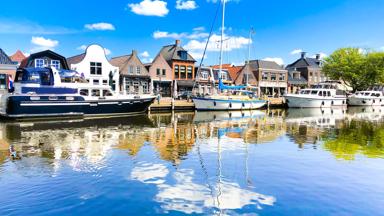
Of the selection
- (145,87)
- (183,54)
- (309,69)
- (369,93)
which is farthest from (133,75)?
(309,69)

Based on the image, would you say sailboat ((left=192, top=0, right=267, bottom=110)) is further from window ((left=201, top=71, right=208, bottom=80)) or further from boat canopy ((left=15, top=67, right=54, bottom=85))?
boat canopy ((left=15, top=67, right=54, bottom=85))

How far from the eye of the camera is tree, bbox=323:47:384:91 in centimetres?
6425

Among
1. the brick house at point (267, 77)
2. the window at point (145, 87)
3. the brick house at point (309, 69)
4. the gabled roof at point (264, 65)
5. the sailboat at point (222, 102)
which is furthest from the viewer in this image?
the brick house at point (309, 69)

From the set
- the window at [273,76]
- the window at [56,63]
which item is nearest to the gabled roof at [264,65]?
the window at [273,76]

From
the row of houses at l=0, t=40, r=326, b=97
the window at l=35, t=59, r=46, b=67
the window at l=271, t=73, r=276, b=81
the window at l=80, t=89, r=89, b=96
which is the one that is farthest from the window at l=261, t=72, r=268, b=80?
the window at l=80, t=89, r=89, b=96

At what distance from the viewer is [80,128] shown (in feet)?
77.3

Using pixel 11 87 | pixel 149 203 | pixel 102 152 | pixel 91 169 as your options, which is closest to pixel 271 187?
pixel 149 203

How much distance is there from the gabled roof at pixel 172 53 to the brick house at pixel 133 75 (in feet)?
19.3

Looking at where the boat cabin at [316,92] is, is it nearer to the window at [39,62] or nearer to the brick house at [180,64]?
the brick house at [180,64]

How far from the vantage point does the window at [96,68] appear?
45.5 metres

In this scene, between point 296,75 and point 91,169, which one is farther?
point 296,75

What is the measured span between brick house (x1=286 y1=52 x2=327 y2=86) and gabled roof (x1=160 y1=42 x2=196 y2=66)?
1398 inches

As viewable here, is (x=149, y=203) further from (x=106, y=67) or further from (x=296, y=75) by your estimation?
(x=296, y=75)

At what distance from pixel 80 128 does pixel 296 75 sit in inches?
2555
